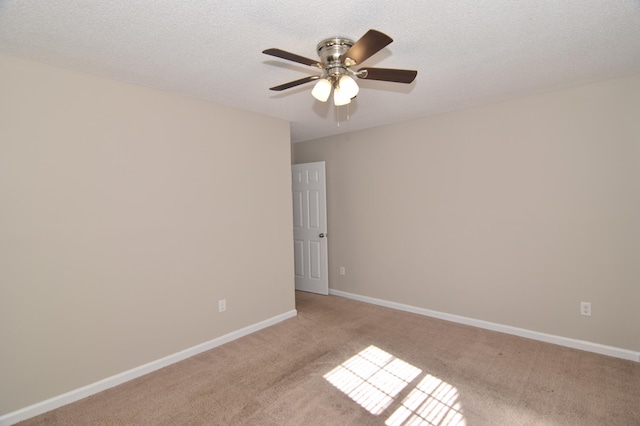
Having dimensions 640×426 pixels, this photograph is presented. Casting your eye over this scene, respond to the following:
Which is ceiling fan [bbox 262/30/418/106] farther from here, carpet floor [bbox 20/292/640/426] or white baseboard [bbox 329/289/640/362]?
white baseboard [bbox 329/289/640/362]

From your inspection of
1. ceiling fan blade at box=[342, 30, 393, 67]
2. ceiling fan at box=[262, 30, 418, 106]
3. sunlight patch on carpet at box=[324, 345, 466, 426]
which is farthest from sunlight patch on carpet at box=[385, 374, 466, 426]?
ceiling fan blade at box=[342, 30, 393, 67]

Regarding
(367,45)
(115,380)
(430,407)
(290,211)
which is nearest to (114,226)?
(115,380)

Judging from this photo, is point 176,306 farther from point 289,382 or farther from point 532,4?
point 532,4

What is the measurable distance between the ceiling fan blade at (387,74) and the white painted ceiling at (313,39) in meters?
0.23

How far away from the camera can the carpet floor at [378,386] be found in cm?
210

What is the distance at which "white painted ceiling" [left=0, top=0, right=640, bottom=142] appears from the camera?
65.6 inches

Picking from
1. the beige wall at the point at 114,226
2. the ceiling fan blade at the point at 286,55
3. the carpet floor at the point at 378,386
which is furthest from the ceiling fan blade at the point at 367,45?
the carpet floor at the point at 378,386

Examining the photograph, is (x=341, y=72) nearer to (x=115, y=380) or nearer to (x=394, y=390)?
(x=394, y=390)

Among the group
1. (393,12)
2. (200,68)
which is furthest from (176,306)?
(393,12)

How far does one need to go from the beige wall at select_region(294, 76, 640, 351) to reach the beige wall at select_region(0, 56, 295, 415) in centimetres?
160

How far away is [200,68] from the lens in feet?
7.79

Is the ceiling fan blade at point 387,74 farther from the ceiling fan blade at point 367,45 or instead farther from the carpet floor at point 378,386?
the carpet floor at point 378,386

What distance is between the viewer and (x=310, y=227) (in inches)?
191

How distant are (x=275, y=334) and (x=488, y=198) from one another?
261 cm
